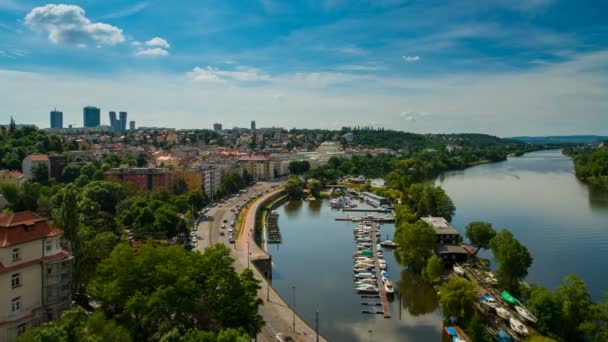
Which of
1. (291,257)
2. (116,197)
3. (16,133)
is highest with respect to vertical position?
(16,133)

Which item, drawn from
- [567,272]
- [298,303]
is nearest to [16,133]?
[298,303]

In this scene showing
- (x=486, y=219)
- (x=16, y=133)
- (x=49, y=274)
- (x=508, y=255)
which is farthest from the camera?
(x=16, y=133)

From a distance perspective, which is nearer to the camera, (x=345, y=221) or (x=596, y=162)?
(x=345, y=221)

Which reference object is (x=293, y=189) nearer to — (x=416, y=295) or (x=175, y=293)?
(x=416, y=295)

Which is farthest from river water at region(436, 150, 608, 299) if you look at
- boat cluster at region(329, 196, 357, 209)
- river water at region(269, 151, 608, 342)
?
boat cluster at region(329, 196, 357, 209)

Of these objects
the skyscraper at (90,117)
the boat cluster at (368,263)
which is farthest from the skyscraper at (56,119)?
the boat cluster at (368,263)

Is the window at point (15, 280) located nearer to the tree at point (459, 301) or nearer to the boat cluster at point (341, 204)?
the tree at point (459, 301)

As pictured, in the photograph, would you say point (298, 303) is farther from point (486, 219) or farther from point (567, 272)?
point (486, 219)
